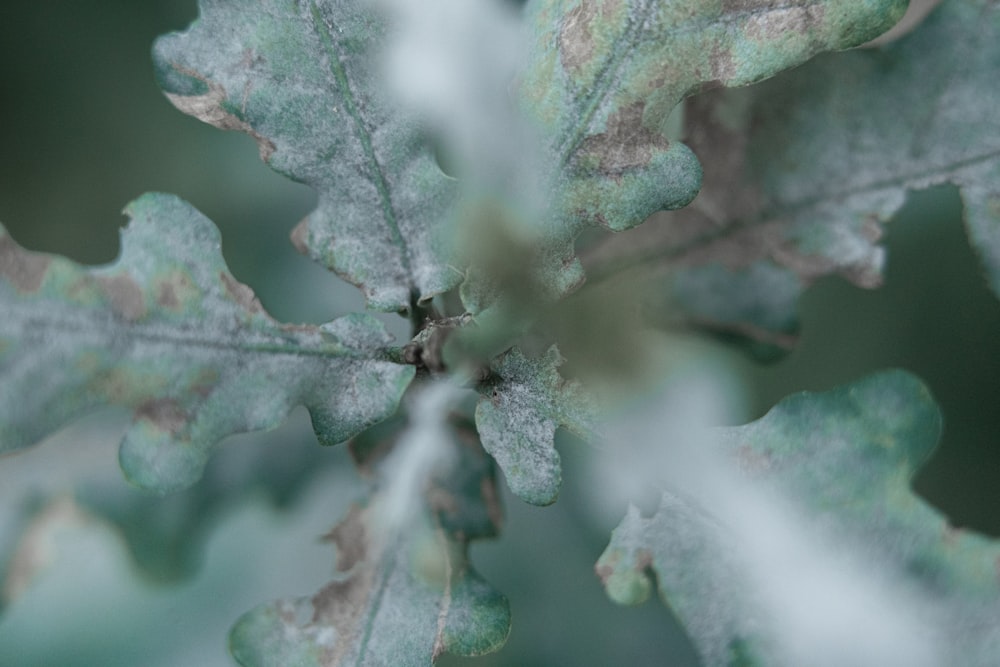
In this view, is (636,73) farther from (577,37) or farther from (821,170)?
(821,170)

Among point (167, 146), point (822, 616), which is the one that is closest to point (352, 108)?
point (167, 146)

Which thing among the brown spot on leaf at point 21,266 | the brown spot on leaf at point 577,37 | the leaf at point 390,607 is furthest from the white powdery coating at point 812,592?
the brown spot on leaf at point 21,266

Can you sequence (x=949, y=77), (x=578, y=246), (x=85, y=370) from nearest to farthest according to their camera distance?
(x=85, y=370) → (x=949, y=77) → (x=578, y=246)

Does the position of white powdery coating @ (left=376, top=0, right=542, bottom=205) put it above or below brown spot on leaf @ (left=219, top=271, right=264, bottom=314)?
above

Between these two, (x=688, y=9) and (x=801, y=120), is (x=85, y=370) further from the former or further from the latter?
(x=801, y=120)

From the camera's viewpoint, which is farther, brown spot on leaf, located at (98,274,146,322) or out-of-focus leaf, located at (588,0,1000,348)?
out-of-focus leaf, located at (588,0,1000,348)

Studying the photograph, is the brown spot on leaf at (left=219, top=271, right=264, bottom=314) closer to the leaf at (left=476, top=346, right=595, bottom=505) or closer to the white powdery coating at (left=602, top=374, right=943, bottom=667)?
the leaf at (left=476, top=346, right=595, bottom=505)

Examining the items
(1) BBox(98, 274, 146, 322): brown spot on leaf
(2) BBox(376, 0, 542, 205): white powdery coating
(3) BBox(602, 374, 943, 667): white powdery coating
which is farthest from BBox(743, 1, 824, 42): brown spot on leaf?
(1) BBox(98, 274, 146, 322): brown spot on leaf
